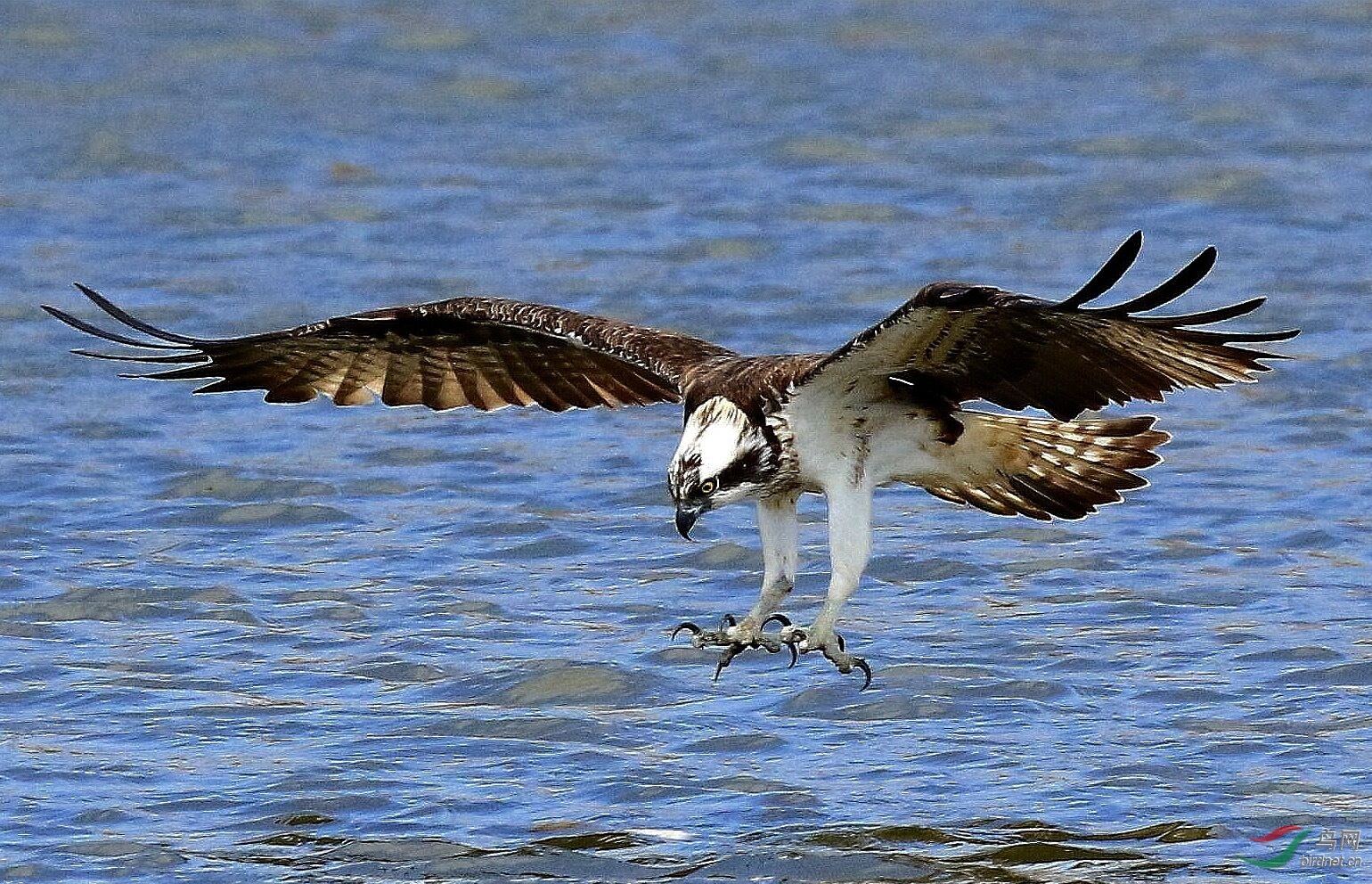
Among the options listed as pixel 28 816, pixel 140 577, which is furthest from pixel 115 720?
pixel 140 577

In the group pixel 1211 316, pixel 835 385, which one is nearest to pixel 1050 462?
pixel 835 385

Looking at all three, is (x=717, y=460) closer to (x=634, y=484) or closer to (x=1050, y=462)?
(x=1050, y=462)

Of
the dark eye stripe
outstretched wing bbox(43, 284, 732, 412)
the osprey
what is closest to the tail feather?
the osprey

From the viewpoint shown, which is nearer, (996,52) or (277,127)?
(277,127)

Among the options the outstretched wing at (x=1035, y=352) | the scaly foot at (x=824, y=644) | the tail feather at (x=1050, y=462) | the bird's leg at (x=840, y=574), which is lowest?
the scaly foot at (x=824, y=644)

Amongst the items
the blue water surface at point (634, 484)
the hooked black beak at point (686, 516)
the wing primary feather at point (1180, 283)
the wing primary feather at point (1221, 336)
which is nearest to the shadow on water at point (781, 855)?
the blue water surface at point (634, 484)

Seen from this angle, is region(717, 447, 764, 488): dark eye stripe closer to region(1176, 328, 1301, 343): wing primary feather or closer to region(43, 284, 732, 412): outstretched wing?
region(43, 284, 732, 412): outstretched wing

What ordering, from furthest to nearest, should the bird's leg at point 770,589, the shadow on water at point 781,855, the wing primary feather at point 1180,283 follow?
the bird's leg at point 770,589 < the shadow on water at point 781,855 < the wing primary feather at point 1180,283

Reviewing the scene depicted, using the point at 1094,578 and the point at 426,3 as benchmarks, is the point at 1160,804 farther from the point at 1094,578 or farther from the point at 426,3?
the point at 426,3

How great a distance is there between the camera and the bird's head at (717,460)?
25.8 ft

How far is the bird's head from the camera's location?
785 centimetres

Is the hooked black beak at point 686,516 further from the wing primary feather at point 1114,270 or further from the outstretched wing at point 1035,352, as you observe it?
the wing primary feather at point 1114,270

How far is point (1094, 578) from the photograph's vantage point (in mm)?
10594

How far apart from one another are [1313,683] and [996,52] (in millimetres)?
10199
